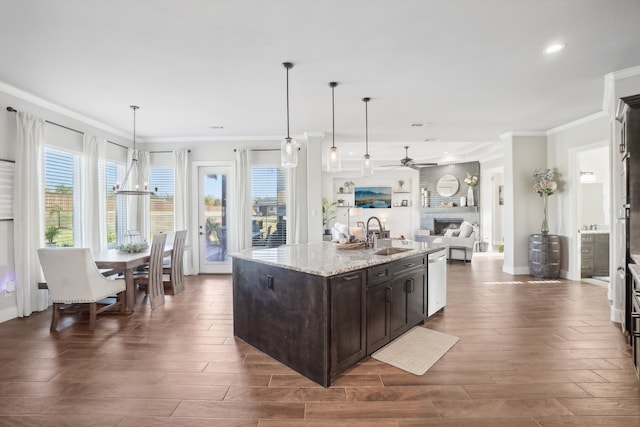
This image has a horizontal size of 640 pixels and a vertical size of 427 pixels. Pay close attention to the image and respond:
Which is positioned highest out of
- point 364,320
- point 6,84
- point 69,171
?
point 6,84

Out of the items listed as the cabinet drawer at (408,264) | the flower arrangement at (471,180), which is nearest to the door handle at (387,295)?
the cabinet drawer at (408,264)

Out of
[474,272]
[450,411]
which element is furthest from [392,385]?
[474,272]

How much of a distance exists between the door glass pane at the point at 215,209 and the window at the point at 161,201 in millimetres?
667

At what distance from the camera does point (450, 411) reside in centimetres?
205

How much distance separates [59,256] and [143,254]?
96 cm

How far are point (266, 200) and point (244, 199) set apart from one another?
43cm

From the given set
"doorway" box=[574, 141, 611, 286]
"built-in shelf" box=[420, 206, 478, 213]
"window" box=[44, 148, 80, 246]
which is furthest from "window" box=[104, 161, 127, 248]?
"built-in shelf" box=[420, 206, 478, 213]

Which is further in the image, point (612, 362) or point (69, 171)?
point (69, 171)

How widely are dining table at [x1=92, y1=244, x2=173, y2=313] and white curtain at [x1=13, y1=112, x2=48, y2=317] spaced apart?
2.32ft

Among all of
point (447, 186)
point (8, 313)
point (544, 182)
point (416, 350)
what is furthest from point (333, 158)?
point (447, 186)

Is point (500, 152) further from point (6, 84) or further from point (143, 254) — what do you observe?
point (6, 84)

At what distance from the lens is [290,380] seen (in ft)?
7.96

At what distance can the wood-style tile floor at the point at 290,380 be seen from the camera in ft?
6.61

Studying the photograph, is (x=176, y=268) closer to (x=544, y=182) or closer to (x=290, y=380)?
(x=290, y=380)
